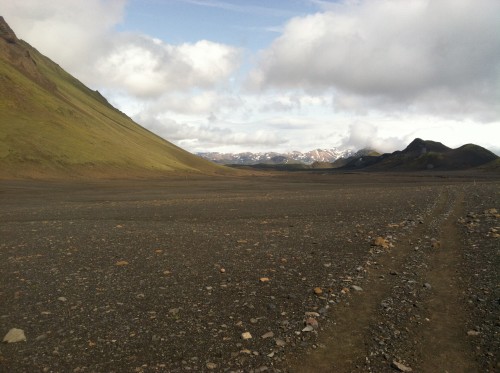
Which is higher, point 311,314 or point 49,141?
point 49,141

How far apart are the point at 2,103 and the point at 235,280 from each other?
378ft

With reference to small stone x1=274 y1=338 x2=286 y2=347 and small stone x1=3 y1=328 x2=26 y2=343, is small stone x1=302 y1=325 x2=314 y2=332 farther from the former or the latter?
small stone x1=3 y1=328 x2=26 y2=343

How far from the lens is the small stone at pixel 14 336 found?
8062 mm

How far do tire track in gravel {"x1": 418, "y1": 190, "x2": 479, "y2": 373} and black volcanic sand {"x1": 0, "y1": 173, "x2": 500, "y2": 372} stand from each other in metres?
0.03

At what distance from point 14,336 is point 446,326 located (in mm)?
9583

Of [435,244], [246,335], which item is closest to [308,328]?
[246,335]

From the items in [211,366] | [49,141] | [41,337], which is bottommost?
[41,337]

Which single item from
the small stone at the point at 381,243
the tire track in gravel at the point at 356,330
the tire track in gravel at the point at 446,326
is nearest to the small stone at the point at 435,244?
the tire track in gravel at the point at 446,326

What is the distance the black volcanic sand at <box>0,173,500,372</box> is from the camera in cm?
734

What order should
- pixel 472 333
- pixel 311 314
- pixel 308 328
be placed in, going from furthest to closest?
pixel 311 314 < pixel 308 328 < pixel 472 333

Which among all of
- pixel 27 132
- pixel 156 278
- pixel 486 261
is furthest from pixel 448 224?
pixel 27 132

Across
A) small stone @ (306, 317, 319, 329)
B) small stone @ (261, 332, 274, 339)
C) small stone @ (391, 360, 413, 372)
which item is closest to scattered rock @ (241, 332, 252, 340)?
small stone @ (261, 332, 274, 339)

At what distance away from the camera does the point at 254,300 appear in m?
10.3

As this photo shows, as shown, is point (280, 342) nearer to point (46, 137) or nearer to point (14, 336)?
point (14, 336)
